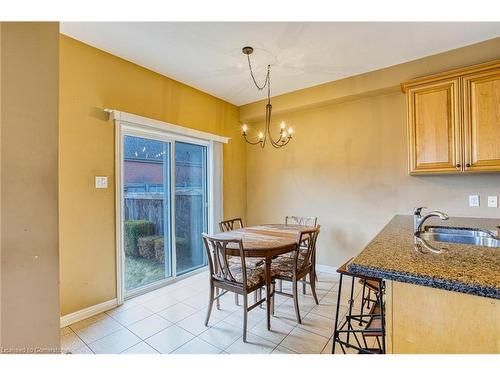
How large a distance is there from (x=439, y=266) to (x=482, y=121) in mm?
2067

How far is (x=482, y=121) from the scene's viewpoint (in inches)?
87.6

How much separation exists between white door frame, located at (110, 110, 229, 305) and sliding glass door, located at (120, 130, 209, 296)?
1cm

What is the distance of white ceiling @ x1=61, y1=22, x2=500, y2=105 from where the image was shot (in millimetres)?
2156

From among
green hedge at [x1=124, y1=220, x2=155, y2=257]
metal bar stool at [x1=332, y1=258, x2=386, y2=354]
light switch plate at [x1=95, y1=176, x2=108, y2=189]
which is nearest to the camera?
metal bar stool at [x1=332, y1=258, x2=386, y2=354]

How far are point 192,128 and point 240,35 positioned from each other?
1.52 meters

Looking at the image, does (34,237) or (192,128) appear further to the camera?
(192,128)

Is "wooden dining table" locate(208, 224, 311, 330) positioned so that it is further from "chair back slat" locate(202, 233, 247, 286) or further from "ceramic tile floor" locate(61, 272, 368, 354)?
"ceramic tile floor" locate(61, 272, 368, 354)

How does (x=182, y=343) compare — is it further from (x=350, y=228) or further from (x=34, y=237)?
(x=350, y=228)

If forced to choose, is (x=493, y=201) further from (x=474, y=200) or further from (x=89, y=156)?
(x=89, y=156)

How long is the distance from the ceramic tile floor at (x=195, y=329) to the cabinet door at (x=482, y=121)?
71.9 inches

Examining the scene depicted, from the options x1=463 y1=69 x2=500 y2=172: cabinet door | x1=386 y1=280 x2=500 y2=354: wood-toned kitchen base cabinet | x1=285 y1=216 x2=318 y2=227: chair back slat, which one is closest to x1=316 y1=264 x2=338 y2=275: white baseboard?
x1=285 y1=216 x2=318 y2=227: chair back slat

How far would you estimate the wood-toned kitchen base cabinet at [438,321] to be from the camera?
817mm

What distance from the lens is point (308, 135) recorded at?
12.3 feet

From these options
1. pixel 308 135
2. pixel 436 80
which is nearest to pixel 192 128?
pixel 308 135
